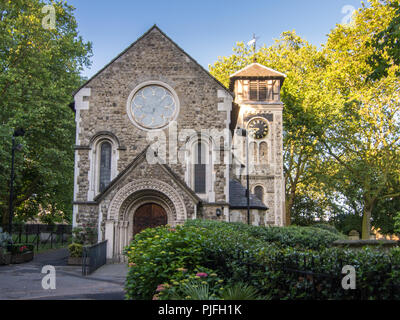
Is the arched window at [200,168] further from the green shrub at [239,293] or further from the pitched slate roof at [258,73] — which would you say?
the pitched slate roof at [258,73]

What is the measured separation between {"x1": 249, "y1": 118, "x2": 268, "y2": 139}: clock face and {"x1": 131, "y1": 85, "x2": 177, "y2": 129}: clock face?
59.0 feet

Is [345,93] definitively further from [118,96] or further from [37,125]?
[37,125]

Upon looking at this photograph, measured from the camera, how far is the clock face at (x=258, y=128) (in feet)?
118

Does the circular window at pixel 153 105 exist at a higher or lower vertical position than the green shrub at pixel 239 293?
higher

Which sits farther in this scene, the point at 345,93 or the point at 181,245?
the point at 345,93

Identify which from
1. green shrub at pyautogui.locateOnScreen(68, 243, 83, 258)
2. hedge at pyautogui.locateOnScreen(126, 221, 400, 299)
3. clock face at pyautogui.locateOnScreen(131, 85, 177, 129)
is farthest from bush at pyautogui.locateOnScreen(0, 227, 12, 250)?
hedge at pyautogui.locateOnScreen(126, 221, 400, 299)

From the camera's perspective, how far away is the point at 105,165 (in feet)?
63.5

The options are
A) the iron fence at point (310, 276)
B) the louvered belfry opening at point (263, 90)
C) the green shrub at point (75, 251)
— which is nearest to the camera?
the iron fence at point (310, 276)

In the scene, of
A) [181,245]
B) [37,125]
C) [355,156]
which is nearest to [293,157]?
[355,156]

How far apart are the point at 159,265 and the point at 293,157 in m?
33.1

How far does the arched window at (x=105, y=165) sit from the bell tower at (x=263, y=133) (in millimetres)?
16794

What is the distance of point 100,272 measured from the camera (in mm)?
14984

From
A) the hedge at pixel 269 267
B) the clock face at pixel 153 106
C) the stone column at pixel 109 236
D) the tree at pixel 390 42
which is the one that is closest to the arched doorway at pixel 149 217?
the stone column at pixel 109 236

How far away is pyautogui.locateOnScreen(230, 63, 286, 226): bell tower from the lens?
3478cm
